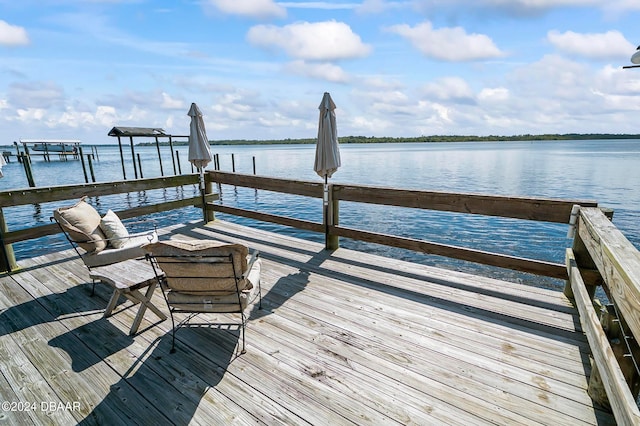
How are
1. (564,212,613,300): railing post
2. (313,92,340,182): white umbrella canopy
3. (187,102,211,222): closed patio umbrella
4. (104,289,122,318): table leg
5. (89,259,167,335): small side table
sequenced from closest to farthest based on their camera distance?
(89,259,167,335): small side table
(564,212,613,300): railing post
(104,289,122,318): table leg
(313,92,340,182): white umbrella canopy
(187,102,211,222): closed patio umbrella

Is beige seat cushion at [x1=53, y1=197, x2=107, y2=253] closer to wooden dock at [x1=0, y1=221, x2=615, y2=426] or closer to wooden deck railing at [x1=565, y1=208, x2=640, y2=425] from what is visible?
wooden dock at [x1=0, y1=221, x2=615, y2=426]

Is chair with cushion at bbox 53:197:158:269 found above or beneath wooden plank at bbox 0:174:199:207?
beneath

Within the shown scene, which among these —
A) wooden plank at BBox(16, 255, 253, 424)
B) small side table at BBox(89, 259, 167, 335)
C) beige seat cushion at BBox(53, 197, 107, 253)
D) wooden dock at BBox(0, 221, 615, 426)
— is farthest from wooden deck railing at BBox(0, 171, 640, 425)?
small side table at BBox(89, 259, 167, 335)

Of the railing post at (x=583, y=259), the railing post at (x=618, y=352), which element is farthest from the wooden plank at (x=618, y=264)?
the railing post at (x=583, y=259)

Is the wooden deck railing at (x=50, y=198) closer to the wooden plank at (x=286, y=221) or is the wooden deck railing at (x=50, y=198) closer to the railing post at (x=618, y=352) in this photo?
the wooden plank at (x=286, y=221)

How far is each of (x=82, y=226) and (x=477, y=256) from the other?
15.3ft

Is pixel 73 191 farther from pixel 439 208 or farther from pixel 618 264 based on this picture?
pixel 618 264

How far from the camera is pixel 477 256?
3.67 metres

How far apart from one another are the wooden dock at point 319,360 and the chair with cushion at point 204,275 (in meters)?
0.39

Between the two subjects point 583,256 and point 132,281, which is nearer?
point 132,281

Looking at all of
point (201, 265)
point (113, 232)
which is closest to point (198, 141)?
point (113, 232)

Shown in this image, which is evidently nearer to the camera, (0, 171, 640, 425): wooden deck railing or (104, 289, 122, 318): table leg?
(0, 171, 640, 425): wooden deck railing

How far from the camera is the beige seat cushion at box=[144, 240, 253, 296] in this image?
2.45 m

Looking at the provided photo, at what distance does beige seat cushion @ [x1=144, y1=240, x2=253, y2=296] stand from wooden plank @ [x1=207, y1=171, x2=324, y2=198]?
8.49 feet
